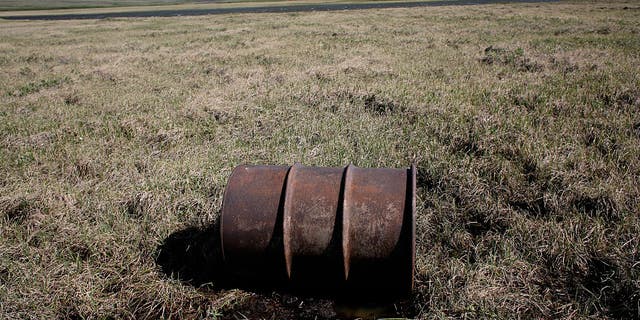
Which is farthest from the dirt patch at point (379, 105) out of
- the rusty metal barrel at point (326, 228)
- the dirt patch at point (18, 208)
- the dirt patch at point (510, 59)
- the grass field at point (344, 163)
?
the dirt patch at point (18, 208)

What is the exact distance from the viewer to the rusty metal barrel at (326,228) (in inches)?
112

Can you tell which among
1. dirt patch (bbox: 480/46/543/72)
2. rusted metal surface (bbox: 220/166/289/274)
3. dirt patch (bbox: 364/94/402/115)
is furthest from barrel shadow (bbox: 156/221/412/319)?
dirt patch (bbox: 480/46/543/72)

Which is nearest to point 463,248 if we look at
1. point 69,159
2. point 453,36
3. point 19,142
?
point 69,159

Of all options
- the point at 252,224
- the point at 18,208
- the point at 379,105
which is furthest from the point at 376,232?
the point at 379,105

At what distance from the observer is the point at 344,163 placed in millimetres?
5055

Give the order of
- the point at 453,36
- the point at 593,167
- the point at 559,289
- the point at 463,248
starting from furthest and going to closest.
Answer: the point at 453,36
the point at 593,167
the point at 463,248
the point at 559,289

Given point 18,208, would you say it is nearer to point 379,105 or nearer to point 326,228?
point 326,228

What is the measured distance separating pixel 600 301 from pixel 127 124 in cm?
622

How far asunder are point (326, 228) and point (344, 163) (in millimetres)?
2227

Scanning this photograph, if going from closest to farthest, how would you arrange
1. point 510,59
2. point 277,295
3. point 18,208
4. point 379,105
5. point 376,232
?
point 376,232 < point 277,295 < point 18,208 < point 379,105 < point 510,59

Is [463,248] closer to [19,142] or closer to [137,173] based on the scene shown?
[137,173]

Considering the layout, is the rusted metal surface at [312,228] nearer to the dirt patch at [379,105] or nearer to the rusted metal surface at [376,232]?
the rusted metal surface at [376,232]

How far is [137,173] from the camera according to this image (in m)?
4.88

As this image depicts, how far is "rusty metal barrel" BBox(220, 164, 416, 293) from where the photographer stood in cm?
284
